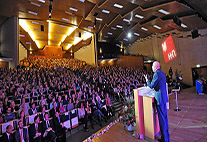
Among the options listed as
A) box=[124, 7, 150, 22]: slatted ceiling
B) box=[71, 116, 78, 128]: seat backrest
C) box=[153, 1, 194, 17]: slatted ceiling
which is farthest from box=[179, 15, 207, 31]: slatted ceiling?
box=[71, 116, 78, 128]: seat backrest

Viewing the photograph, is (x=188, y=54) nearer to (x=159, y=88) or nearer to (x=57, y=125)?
(x=159, y=88)

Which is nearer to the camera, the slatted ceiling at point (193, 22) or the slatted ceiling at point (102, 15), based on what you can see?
the slatted ceiling at point (193, 22)

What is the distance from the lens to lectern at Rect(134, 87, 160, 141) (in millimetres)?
2617

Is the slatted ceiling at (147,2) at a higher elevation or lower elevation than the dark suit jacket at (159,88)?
higher

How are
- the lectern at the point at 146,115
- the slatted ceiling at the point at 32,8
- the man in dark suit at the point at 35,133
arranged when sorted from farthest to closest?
1. the slatted ceiling at the point at 32,8
2. the man in dark suit at the point at 35,133
3. the lectern at the point at 146,115

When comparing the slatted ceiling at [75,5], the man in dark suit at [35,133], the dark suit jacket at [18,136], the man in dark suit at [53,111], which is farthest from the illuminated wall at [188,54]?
the dark suit jacket at [18,136]

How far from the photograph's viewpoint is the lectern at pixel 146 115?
262cm

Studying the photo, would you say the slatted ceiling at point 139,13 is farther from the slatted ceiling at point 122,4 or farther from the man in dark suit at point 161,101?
the man in dark suit at point 161,101

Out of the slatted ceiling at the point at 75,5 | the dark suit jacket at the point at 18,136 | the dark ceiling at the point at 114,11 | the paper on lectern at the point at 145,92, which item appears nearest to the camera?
the paper on lectern at the point at 145,92

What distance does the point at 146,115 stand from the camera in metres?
2.71

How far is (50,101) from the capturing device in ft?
20.4

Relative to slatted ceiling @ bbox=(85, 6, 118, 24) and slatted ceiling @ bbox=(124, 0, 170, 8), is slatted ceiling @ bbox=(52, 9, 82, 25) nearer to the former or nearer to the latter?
slatted ceiling @ bbox=(85, 6, 118, 24)

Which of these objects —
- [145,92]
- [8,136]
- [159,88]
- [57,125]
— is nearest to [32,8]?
[57,125]

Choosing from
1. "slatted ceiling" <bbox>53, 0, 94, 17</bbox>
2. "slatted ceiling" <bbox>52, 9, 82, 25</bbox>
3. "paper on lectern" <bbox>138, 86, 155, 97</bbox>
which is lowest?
"paper on lectern" <bbox>138, 86, 155, 97</bbox>
